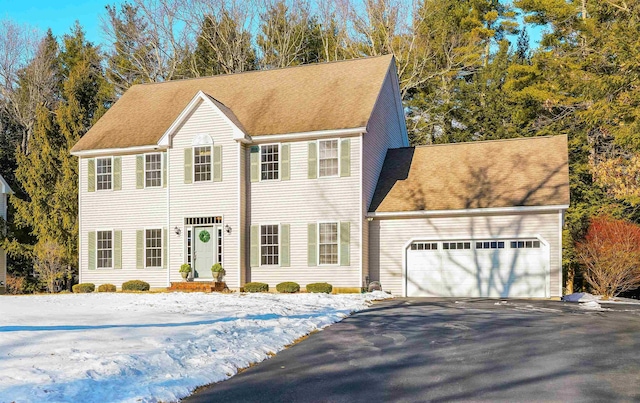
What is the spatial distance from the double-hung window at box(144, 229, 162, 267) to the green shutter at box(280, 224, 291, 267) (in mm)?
4789

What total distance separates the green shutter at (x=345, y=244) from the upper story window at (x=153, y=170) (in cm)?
735

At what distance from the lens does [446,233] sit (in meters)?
21.2

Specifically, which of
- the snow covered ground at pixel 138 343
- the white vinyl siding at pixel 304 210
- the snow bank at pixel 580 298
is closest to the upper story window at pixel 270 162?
the white vinyl siding at pixel 304 210

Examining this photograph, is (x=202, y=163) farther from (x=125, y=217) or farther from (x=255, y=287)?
(x=255, y=287)

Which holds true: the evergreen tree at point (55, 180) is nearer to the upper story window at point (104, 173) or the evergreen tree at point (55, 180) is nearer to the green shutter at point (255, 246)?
the upper story window at point (104, 173)

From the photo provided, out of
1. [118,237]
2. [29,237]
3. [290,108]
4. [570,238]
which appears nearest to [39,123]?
[29,237]

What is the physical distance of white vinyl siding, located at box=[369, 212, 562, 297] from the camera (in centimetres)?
2009

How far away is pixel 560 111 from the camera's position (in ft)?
108

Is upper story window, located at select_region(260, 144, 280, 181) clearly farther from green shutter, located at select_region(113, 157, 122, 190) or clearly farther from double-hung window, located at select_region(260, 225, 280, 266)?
green shutter, located at select_region(113, 157, 122, 190)

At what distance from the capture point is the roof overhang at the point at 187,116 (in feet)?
73.0

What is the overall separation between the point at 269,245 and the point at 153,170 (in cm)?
546

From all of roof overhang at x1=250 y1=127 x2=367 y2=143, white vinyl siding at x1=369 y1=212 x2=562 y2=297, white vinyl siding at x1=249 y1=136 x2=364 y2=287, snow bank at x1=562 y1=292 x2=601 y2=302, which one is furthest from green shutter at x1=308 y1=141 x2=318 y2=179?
snow bank at x1=562 y1=292 x2=601 y2=302

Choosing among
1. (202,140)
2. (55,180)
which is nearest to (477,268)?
(202,140)

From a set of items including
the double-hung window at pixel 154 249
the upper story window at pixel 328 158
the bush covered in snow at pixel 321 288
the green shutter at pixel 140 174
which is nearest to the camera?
the bush covered in snow at pixel 321 288
